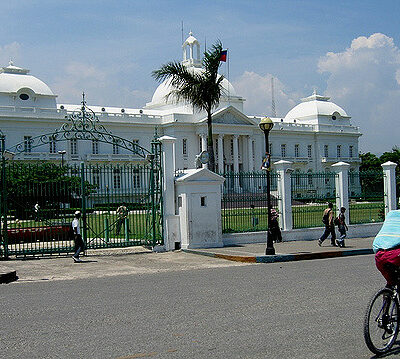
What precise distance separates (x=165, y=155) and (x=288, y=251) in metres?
5.22

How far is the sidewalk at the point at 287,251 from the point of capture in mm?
16438

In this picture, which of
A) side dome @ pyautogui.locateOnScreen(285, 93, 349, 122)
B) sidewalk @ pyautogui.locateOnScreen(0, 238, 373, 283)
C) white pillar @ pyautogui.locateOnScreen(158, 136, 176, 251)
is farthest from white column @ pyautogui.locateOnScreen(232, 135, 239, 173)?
white pillar @ pyautogui.locateOnScreen(158, 136, 176, 251)

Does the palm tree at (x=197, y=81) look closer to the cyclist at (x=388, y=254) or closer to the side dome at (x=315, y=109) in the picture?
the cyclist at (x=388, y=254)

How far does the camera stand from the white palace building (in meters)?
61.1

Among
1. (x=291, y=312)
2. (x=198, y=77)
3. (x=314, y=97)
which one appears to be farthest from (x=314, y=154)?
(x=291, y=312)

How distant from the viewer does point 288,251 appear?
705 inches

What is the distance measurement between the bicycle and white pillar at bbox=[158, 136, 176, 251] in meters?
13.0

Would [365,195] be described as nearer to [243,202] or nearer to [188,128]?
[243,202]

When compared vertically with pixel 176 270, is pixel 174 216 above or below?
above

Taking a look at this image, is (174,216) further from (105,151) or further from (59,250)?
(105,151)

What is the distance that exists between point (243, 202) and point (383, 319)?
45.1 feet

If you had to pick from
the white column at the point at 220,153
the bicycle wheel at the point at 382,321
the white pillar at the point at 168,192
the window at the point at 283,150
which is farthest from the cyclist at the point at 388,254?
the window at the point at 283,150

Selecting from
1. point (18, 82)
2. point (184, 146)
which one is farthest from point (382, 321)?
point (184, 146)

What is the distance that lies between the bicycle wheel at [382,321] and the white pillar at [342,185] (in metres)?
16.6
